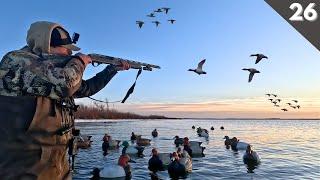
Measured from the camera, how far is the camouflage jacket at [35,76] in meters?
3.98

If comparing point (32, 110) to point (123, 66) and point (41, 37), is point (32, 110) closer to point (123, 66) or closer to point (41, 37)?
point (41, 37)

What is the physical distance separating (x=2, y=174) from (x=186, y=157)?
28.4 m

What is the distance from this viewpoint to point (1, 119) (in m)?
3.93

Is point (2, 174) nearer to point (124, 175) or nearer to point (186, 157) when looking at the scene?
point (124, 175)

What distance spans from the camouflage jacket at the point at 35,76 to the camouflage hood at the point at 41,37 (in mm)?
134

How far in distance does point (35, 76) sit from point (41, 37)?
42 centimetres

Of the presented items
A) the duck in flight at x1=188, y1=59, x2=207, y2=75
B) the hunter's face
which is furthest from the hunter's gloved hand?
the duck in flight at x1=188, y1=59, x2=207, y2=75

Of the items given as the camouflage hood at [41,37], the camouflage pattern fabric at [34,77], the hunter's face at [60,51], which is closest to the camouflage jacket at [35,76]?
the camouflage pattern fabric at [34,77]

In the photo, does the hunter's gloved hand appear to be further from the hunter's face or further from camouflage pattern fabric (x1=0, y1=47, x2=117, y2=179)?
camouflage pattern fabric (x1=0, y1=47, x2=117, y2=179)

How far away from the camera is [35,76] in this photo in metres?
3.98

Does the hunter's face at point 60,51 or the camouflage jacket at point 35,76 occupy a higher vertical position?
the hunter's face at point 60,51

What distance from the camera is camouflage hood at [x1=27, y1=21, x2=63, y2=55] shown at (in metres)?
4.20

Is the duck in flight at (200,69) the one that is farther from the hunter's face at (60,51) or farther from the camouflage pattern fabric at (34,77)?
the camouflage pattern fabric at (34,77)

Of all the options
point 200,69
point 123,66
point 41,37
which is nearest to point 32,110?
point 41,37
